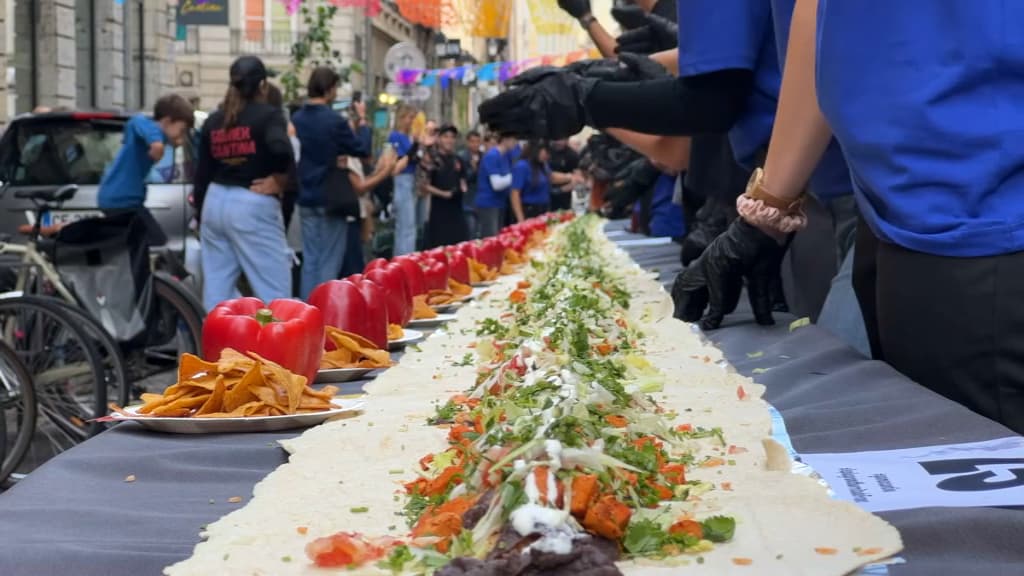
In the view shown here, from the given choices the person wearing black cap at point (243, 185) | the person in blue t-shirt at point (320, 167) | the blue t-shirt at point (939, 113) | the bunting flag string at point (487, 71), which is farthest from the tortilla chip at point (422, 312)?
the bunting flag string at point (487, 71)

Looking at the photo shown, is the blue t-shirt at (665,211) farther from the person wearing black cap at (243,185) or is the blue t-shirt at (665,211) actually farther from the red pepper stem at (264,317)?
the red pepper stem at (264,317)

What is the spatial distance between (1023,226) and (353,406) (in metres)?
1.18

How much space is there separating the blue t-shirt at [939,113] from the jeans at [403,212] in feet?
50.3

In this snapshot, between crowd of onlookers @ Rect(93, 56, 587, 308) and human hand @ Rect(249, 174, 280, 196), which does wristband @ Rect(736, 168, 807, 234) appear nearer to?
crowd of onlookers @ Rect(93, 56, 587, 308)

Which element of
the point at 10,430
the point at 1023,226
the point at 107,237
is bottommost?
the point at 10,430

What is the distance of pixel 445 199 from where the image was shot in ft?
64.5

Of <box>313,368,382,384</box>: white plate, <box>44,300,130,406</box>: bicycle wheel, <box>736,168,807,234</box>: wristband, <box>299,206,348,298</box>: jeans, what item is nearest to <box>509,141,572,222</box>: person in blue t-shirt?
<box>299,206,348,298</box>: jeans

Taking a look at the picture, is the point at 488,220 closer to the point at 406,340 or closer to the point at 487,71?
the point at 487,71

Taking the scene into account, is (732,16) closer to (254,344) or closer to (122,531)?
(254,344)

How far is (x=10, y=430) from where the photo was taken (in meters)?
5.93

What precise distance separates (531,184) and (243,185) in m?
13.2

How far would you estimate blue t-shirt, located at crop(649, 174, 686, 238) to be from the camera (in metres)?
10.3

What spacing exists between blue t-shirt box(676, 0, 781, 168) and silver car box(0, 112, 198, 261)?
6.55 metres

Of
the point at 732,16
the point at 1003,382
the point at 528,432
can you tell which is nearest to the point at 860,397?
the point at 1003,382
